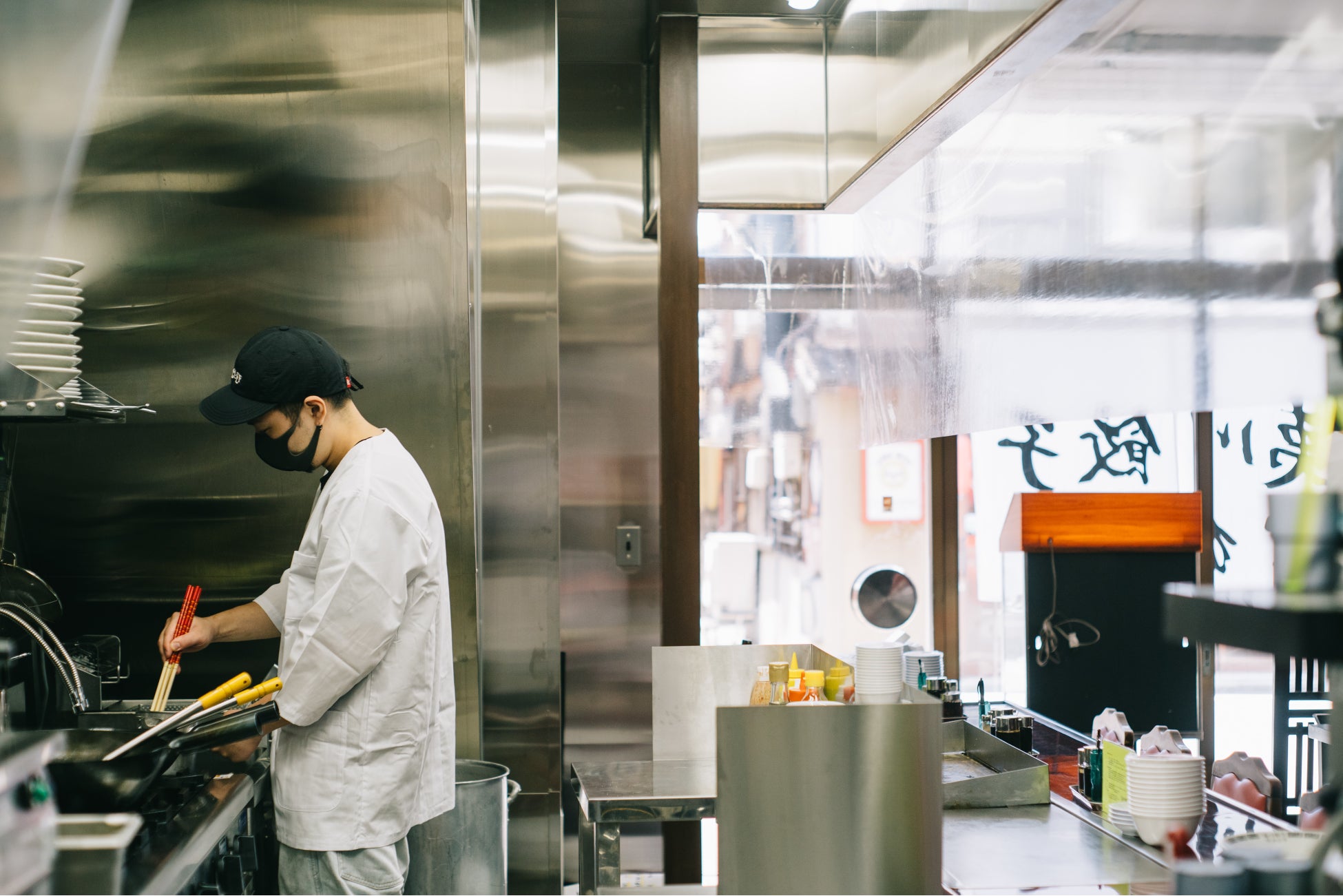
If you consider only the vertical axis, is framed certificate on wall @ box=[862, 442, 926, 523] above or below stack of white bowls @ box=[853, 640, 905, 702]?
above

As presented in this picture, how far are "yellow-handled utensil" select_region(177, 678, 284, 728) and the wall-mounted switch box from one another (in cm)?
189

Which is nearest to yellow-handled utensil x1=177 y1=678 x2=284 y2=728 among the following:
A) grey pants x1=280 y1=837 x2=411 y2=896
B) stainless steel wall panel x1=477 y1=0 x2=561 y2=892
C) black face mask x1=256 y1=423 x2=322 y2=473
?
grey pants x1=280 y1=837 x2=411 y2=896

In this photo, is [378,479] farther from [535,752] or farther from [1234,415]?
[1234,415]

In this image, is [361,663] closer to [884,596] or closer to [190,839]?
[190,839]

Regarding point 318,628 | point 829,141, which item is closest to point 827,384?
point 829,141

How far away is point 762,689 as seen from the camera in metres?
2.20

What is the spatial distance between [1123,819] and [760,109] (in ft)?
7.02

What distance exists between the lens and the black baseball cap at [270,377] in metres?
1.93

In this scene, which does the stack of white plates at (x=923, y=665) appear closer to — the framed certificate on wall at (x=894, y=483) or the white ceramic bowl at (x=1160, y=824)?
the white ceramic bowl at (x=1160, y=824)

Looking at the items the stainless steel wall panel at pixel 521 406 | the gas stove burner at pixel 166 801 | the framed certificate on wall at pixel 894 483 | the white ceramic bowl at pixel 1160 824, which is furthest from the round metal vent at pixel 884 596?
the gas stove burner at pixel 166 801

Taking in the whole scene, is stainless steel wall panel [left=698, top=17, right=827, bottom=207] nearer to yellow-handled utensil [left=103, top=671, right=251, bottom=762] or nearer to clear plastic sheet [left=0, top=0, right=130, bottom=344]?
yellow-handled utensil [left=103, top=671, right=251, bottom=762]

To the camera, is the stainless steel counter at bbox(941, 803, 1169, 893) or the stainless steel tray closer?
the stainless steel counter at bbox(941, 803, 1169, 893)

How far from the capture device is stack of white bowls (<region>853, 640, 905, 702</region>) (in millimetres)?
2197

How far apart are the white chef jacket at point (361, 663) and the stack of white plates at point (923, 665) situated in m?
1.35
